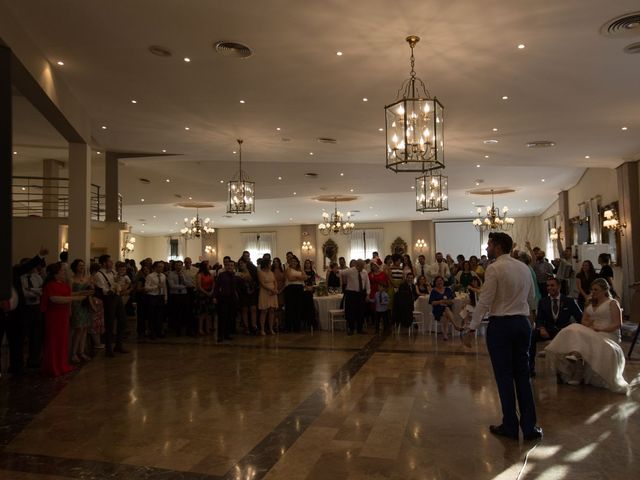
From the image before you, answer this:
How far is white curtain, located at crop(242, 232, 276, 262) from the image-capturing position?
28.9m

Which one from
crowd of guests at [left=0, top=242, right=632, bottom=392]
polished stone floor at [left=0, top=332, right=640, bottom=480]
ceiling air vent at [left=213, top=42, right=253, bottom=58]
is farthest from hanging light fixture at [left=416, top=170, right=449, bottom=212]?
ceiling air vent at [left=213, top=42, right=253, bottom=58]

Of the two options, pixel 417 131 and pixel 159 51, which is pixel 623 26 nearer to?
pixel 417 131

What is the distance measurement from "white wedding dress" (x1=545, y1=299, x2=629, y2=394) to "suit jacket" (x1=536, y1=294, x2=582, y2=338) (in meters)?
0.42

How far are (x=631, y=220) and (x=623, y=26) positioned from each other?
780cm

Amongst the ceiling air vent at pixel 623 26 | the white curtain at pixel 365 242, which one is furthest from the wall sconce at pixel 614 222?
the white curtain at pixel 365 242

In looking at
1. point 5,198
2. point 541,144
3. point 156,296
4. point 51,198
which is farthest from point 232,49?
point 51,198

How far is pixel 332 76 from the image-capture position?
258 inches

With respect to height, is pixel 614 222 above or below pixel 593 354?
above

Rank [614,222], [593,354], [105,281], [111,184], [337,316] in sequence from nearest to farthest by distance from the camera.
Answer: [593,354] < [105,281] < [337,316] < [614,222] < [111,184]

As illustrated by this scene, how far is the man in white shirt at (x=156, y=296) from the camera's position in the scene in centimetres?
884

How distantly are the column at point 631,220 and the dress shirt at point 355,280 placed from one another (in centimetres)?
657

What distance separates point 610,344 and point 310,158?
25.3 ft

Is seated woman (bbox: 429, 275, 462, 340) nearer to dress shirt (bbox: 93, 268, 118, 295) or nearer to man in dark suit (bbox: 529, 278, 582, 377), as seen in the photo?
man in dark suit (bbox: 529, 278, 582, 377)

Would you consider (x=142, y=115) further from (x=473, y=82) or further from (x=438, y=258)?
(x=438, y=258)
